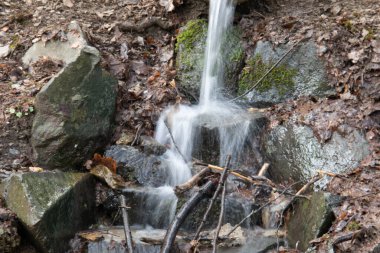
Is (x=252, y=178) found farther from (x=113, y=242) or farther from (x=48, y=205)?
(x=48, y=205)

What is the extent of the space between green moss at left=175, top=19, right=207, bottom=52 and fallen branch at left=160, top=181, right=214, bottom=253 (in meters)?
3.20

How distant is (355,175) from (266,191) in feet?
3.47

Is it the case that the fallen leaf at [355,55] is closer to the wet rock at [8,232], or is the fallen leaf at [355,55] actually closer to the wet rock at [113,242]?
the wet rock at [113,242]

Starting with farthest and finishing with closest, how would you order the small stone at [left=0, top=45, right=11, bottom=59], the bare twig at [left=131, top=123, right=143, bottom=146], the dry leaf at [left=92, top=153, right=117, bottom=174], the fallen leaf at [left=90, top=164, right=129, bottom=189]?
Result: the small stone at [left=0, top=45, right=11, bottom=59], the bare twig at [left=131, top=123, right=143, bottom=146], the dry leaf at [left=92, top=153, right=117, bottom=174], the fallen leaf at [left=90, top=164, right=129, bottom=189]

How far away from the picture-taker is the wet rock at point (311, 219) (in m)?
4.14

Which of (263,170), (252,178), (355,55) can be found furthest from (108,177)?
(355,55)

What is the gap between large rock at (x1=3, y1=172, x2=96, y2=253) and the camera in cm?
405

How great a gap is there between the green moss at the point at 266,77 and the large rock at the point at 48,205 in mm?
3268

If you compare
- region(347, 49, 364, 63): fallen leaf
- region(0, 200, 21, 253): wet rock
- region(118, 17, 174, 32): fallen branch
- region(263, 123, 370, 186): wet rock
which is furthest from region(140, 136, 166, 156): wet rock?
region(347, 49, 364, 63): fallen leaf

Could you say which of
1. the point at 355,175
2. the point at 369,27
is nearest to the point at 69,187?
the point at 355,175

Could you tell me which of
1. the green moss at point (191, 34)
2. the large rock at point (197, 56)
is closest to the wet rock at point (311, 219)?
the large rock at point (197, 56)

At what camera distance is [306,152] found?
5.30 meters

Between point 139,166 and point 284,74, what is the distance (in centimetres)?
268

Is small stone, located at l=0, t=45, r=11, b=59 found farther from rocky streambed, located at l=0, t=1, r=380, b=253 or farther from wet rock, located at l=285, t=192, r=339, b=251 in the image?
wet rock, located at l=285, t=192, r=339, b=251
